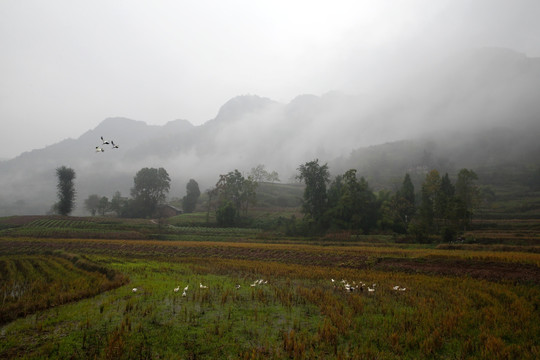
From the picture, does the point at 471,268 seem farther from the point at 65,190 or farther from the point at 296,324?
the point at 65,190

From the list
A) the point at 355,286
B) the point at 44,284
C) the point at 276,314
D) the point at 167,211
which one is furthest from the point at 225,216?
the point at 276,314

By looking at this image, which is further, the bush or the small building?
the small building

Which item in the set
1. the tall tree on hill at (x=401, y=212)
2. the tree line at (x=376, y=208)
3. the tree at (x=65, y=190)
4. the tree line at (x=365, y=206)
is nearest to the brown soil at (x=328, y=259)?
the tree line at (x=376, y=208)

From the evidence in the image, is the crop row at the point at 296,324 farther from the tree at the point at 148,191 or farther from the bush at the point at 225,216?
the tree at the point at 148,191

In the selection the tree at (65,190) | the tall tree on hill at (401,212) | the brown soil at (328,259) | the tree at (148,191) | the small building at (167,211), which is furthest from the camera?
the small building at (167,211)

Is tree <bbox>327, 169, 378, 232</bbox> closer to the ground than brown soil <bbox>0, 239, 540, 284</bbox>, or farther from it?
farther from it

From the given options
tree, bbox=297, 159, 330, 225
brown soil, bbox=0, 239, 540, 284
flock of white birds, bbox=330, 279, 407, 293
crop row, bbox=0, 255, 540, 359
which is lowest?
brown soil, bbox=0, 239, 540, 284

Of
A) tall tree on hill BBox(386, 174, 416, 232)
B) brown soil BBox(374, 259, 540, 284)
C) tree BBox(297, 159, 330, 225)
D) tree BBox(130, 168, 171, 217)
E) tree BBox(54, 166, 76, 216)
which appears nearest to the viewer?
brown soil BBox(374, 259, 540, 284)

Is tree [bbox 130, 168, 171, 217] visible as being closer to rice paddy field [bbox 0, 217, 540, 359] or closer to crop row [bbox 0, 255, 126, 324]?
crop row [bbox 0, 255, 126, 324]

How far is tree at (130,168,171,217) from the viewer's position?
101 m

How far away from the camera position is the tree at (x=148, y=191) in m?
101

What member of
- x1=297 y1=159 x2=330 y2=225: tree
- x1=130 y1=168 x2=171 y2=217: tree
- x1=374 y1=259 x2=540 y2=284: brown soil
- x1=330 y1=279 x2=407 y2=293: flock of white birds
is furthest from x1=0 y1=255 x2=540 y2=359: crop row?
x1=130 y1=168 x2=171 y2=217: tree

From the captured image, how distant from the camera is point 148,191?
104 meters

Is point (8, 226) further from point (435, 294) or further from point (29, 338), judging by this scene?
point (435, 294)
